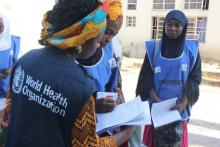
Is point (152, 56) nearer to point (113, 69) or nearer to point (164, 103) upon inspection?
point (164, 103)

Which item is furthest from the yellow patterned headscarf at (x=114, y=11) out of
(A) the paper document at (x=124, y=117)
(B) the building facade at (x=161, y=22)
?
(B) the building facade at (x=161, y=22)

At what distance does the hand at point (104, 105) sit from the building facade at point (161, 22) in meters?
15.2

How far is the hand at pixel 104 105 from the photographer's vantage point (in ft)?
5.20

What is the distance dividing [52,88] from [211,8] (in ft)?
52.9

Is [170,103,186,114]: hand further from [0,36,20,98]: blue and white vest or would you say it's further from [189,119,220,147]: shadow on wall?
[189,119,220,147]: shadow on wall

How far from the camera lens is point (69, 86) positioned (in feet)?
4.18

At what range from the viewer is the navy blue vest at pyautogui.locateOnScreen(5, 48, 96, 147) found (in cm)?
128

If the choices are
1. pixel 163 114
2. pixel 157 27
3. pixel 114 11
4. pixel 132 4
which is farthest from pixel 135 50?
pixel 114 11

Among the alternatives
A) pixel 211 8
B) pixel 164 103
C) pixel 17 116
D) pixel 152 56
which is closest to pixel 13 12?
pixel 152 56

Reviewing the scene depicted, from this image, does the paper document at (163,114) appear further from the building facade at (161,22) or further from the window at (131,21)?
the window at (131,21)

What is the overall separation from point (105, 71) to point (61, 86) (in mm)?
823

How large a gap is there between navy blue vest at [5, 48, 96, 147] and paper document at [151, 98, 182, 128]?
4.33ft

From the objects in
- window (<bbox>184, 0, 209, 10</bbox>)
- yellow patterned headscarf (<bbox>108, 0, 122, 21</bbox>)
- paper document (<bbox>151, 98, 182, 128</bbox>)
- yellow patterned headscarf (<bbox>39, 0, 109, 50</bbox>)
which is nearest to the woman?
yellow patterned headscarf (<bbox>39, 0, 109, 50</bbox>)

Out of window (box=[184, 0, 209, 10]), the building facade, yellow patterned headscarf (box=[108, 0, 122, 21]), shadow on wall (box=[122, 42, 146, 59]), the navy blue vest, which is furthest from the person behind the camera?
shadow on wall (box=[122, 42, 146, 59])
